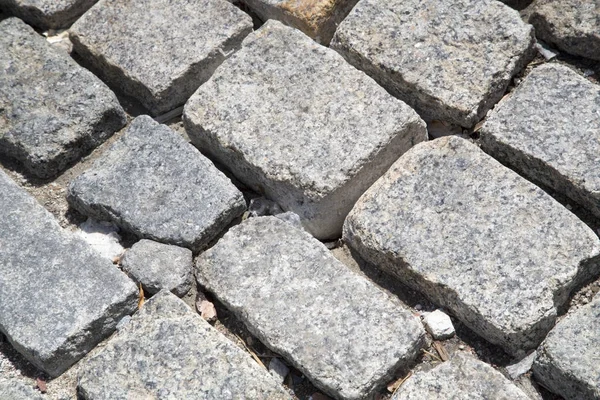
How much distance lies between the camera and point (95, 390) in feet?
7.20

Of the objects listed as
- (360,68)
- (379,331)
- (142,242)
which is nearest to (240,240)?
(142,242)

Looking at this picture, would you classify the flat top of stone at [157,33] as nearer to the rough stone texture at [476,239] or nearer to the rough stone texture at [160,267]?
the rough stone texture at [160,267]

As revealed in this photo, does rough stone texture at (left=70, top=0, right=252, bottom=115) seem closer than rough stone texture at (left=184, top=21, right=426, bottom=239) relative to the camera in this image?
No

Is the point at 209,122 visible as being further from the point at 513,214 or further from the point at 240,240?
the point at 513,214

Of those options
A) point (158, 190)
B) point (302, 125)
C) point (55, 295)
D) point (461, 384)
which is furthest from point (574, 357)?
point (55, 295)

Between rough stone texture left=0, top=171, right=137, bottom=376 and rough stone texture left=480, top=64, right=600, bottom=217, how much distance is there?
42.7 inches

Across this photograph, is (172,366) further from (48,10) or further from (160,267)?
Result: (48,10)

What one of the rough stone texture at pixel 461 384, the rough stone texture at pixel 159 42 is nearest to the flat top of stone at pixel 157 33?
the rough stone texture at pixel 159 42

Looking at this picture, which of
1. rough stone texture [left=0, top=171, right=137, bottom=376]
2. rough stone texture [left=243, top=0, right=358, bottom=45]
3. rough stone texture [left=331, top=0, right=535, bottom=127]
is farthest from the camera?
rough stone texture [left=243, top=0, right=358, bottom=45]

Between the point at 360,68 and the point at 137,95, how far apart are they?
0.71 metres

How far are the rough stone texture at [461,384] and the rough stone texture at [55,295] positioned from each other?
77 centimetres

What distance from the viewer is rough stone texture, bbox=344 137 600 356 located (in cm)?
218

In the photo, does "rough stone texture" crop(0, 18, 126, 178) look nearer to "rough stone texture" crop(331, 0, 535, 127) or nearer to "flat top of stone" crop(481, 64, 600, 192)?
"rough stone texture" crop(331, 0, 535, 127)

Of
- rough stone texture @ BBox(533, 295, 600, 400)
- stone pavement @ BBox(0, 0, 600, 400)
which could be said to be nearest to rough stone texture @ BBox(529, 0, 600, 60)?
stone pavement @ BBox(0, 0, 600, 400)
